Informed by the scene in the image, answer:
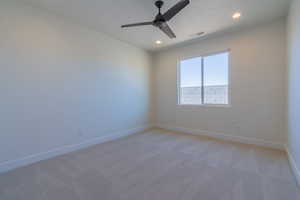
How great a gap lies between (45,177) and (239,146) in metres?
3.73

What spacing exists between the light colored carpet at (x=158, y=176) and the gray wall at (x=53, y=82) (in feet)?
1.60

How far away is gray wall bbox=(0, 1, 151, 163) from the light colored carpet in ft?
1.60

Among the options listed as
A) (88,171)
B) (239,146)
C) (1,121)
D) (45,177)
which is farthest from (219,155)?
(1,121)

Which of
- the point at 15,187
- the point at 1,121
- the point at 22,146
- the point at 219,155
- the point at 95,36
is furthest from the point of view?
the point at 95,36

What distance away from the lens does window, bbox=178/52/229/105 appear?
382cm

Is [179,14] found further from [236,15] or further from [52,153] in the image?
[52,153]

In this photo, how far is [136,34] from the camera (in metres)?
3.70

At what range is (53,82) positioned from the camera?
2.77 m

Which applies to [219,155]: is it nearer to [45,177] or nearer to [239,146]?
[239,146]

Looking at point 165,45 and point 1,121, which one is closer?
point 1,121

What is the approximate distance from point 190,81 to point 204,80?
0.45 m

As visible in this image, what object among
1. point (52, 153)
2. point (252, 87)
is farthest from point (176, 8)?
point (52, 153)

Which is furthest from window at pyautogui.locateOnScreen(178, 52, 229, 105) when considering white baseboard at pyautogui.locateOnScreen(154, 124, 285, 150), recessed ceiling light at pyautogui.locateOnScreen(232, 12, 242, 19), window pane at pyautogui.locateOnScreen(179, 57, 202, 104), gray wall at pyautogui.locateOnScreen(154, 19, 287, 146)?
recessed ceiling light at pyautogui.locateOnScreen(232, 12, 242, 19)

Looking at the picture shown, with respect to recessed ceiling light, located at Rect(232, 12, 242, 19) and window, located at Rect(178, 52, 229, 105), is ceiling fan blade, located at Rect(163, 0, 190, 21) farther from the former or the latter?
window, located at Rect(178, 52, 229, 105)
